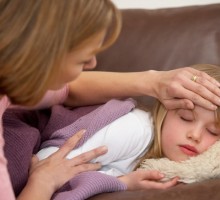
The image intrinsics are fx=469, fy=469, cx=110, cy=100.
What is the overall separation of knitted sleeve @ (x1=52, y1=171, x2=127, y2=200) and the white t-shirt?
0.14 metres

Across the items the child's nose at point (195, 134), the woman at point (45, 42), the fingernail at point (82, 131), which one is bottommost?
the child's nose at point (195, 134)

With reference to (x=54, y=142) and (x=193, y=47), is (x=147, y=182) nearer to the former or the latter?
(x=54, y=142)

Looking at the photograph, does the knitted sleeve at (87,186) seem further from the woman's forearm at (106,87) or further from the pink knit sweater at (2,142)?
the woman's forearm at (106,87)

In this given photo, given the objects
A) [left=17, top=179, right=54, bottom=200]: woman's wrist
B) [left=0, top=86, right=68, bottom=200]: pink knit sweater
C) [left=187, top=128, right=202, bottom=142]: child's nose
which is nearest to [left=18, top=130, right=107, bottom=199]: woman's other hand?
[left=17, top=179, right=54, bottom=200]: woman's wrist

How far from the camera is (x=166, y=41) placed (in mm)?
1383

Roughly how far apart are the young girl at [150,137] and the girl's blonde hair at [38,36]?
49 centimetres

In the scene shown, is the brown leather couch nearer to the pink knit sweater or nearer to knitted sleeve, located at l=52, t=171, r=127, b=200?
the pink knit sweater

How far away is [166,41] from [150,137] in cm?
30

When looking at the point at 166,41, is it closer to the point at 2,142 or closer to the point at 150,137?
the point at 150,137

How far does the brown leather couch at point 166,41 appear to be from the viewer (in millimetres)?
1355

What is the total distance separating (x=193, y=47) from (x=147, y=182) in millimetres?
451

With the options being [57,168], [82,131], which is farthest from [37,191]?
[82,131]

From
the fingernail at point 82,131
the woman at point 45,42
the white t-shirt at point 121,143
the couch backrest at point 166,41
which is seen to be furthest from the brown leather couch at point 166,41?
the woman at point 45,42

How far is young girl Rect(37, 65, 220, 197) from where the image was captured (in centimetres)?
122
